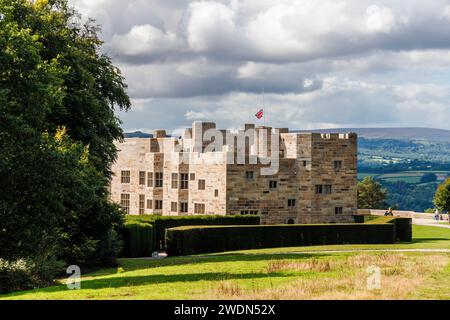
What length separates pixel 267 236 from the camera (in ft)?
172

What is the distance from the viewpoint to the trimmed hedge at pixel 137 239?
159ft

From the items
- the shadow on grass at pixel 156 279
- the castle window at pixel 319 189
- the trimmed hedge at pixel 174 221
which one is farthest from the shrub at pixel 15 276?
the castle window at pixel 319 189

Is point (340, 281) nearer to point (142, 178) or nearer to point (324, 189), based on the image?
point (324, 189)

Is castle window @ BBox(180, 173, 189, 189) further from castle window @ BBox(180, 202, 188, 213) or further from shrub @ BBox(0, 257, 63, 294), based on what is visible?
shrub @ BBox(0, 257, 63, 294)

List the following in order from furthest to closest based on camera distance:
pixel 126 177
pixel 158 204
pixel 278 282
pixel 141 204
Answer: pixel 126 177 < pixel 141 204 < pixel 158 204 < pixel 278 282

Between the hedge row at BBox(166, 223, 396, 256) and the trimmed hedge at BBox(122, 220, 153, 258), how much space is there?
1667 mm

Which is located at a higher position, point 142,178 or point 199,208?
point 142,178

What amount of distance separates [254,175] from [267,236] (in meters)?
11.6

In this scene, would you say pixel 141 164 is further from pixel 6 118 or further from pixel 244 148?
pixel 6 118

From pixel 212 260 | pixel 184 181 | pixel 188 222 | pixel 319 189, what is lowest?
pixel 212 260

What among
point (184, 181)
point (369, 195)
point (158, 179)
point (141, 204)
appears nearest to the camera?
point (184, 181)

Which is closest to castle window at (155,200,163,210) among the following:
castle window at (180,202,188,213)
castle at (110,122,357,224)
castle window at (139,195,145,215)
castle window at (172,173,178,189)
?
castle at (110,122,357,224)

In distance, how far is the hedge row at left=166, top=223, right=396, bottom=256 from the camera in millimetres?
48500

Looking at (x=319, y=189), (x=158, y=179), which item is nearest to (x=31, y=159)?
(x=319, y=189)
